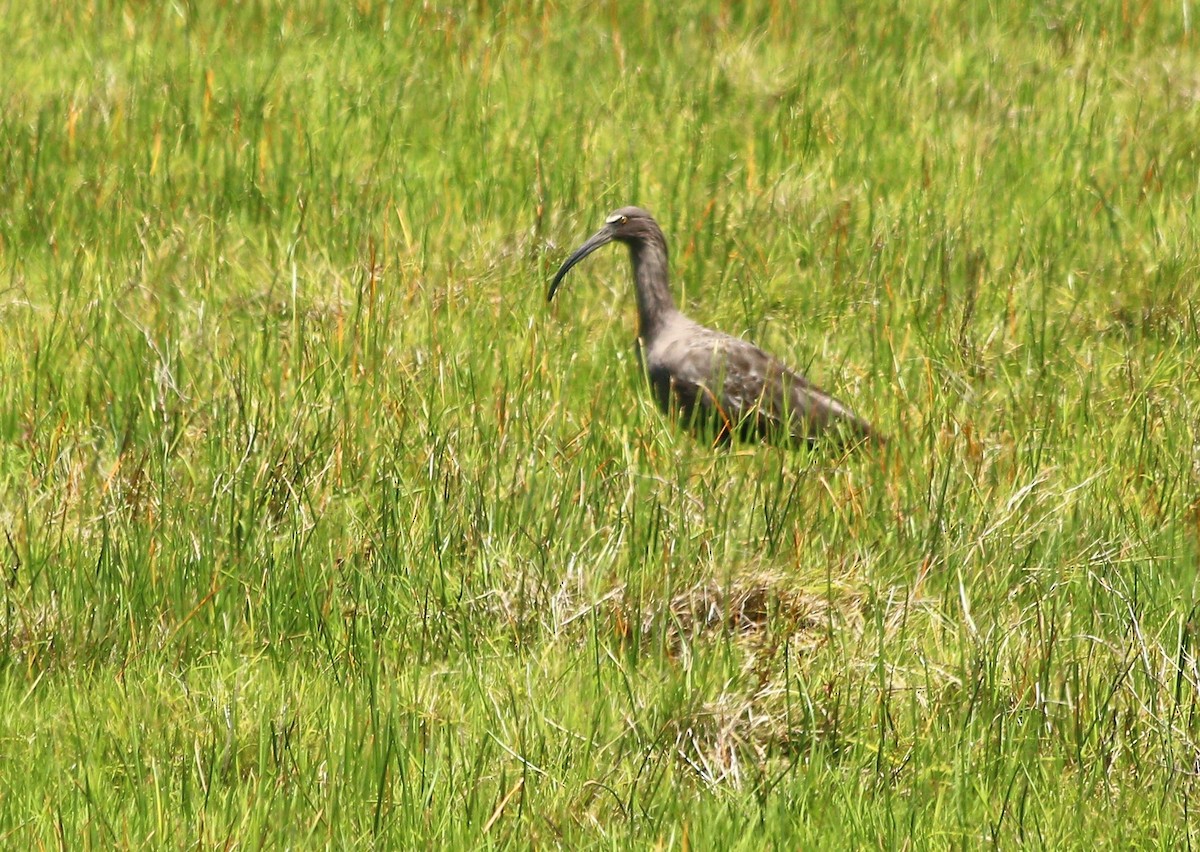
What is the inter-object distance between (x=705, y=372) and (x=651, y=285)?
56 centimetres

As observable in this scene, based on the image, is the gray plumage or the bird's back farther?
the bird's back

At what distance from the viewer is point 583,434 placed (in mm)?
5199

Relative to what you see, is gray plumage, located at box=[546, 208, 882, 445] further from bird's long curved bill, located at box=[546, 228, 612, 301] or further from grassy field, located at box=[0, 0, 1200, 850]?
grassy field, located at box=[0, 0, 1200, 850]

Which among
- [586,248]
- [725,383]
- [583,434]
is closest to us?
[583,434]

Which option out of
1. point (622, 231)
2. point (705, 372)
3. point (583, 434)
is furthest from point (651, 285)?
point (583, 434)

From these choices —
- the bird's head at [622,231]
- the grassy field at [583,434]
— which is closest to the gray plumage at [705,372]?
the bird's head at [622,231]

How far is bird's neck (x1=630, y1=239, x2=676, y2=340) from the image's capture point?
6500 mm

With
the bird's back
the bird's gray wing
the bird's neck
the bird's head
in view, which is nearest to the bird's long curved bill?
the bird's head

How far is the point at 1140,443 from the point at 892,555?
113 cm

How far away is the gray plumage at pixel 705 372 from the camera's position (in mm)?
5727

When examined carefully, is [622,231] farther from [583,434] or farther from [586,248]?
[583,434]

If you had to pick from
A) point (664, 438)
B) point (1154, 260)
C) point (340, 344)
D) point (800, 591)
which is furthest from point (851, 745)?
point (1154, 260)

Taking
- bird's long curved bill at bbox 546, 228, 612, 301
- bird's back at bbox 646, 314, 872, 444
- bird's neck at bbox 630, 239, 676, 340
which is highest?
bird's long curved bill at bbox 546, 228, 612, 301

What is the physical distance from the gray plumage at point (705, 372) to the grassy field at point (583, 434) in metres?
0.17
